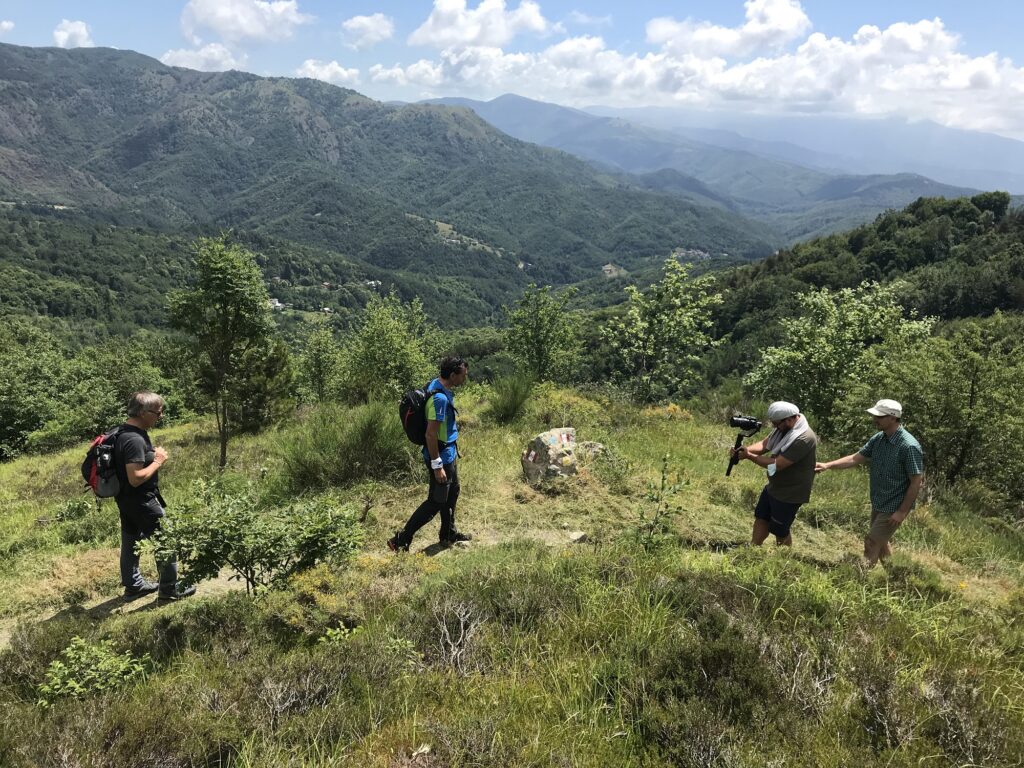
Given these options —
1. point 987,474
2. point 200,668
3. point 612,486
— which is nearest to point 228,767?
point 200,668

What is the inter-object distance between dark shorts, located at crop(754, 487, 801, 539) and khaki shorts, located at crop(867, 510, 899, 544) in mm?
721

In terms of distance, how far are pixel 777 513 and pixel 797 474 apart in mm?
508

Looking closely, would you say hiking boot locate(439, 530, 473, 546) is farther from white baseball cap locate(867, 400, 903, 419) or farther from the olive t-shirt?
white baseball cap locate(867, 400, 903, 419)

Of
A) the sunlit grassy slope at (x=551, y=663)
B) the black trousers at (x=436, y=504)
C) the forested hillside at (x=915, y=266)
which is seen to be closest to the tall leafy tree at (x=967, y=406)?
the sunlit grassy slope at (x=551, y=663)

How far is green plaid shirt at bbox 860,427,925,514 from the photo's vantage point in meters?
4.82

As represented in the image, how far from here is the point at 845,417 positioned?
10.6 metres

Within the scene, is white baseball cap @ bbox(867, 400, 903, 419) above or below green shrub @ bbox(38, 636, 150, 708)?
above

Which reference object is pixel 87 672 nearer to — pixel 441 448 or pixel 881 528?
pixel 441 448

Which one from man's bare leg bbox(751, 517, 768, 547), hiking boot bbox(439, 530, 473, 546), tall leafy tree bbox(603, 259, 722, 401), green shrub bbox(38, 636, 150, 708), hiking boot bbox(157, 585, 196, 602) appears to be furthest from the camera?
tall leafy tree bbox(603, 259, 722, 401)

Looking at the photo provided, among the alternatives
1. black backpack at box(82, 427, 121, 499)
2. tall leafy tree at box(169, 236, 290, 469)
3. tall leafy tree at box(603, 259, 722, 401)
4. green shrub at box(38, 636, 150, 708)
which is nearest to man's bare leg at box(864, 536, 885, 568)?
green shrub at box(38, 636, 150, 708)

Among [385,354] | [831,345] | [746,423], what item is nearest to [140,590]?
[746,423]

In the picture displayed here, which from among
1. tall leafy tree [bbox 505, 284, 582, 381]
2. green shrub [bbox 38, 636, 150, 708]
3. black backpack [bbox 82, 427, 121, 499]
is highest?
black backpack [bbox 82, 427, 121, 499]

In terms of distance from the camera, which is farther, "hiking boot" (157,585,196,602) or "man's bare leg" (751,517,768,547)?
"man's bare leg" (751,517,768,547)

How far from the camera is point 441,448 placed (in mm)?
5242
